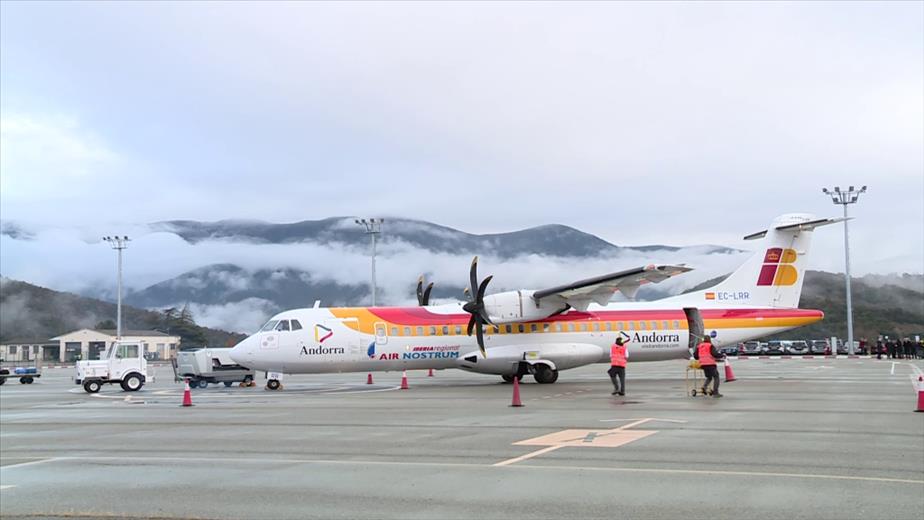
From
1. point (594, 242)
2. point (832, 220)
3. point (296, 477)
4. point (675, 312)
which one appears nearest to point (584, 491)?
point (296, 477)

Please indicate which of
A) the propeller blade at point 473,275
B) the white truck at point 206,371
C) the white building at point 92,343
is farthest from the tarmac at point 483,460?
the white building at point 92,343

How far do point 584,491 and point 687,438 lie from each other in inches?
178

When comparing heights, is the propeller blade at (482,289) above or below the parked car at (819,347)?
above

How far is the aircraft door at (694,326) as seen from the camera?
28.4 m

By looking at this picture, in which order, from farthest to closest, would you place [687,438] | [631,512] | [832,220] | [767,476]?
1. [832,220]
2. [687,438]
3. [767,476]
4. [631,512]

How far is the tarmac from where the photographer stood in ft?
25.4

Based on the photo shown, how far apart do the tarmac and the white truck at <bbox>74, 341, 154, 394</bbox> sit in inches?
437

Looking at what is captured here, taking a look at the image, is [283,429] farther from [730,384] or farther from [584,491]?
[730,384]

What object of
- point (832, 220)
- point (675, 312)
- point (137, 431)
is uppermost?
point (832, 220)

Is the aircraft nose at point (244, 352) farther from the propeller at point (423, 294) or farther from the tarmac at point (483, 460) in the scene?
the propeller at point (423, 294)

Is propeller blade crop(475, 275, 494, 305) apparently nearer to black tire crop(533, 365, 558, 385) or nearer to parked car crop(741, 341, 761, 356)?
black tire crop(533, 365, 558, 385)

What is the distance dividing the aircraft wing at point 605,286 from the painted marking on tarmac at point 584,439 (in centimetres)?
1241

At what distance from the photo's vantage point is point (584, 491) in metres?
8.20

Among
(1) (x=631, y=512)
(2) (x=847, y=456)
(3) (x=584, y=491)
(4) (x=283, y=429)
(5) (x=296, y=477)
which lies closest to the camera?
(1) (x=631, y=512)
